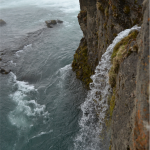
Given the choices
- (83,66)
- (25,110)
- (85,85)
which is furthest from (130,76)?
(25,110)

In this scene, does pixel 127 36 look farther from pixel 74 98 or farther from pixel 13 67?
pixel 13 67

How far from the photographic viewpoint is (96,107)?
12.5 meters

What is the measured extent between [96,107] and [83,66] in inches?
246


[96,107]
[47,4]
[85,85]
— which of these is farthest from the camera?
[47,4]

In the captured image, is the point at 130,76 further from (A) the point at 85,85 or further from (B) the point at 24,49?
(B) the point at 24,49

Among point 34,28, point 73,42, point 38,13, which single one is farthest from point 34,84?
point 38,13

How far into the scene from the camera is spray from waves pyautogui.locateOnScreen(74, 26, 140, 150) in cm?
864

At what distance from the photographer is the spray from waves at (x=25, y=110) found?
45.4 feet

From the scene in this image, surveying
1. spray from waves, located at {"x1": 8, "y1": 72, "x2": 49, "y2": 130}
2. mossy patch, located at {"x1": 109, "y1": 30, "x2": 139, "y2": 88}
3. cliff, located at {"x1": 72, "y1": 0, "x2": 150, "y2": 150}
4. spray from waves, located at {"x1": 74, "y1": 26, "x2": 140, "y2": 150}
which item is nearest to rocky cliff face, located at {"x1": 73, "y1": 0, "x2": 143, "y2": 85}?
cliff, located at {"x1": 72, "y1": 0, "x2": 150, "y2": 150}

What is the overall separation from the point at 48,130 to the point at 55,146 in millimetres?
1634

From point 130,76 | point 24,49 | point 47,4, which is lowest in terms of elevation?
point 24,49

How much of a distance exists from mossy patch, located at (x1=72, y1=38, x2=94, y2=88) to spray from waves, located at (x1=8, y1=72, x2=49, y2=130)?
5438 mm

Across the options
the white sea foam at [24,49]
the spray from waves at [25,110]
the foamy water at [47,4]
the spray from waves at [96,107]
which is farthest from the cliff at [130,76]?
the foamy water at [47,4]

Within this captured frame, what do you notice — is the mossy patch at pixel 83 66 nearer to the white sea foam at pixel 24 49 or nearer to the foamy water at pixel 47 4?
the white sea foam at pixel 24 49
